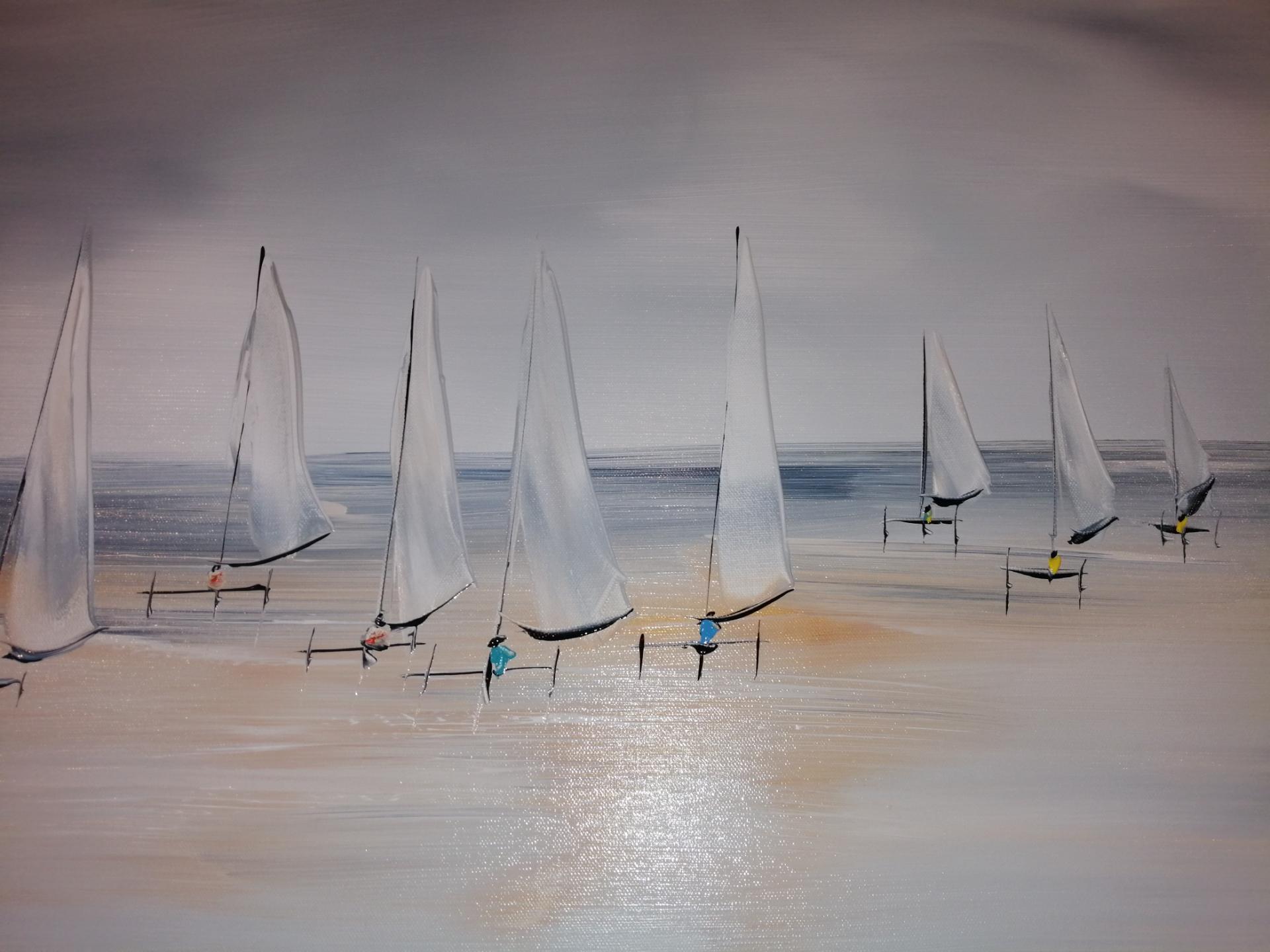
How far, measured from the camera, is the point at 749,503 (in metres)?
2.01

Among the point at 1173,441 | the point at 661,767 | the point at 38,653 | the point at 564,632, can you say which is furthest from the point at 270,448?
the point at 1173,441

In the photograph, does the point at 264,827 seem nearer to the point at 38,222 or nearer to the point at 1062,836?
the point at 38,222

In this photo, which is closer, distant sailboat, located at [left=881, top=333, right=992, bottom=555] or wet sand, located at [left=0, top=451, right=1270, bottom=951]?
wet sand, located at [left=0, top=451, right=1270, bottom=951]

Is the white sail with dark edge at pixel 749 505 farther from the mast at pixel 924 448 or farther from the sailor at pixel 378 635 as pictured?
the sailor at pixel 378 635

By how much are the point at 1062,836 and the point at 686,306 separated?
1.45 m

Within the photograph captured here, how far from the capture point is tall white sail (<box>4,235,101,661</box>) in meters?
1.97

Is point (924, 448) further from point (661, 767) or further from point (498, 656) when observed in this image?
point (498, 656)

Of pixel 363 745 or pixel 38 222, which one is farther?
pixel 38 222

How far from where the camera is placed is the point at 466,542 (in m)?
2.00

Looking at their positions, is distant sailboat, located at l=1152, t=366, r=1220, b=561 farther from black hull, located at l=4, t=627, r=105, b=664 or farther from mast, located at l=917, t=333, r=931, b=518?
black hull, located at l=4, t=627, r=105, b=664

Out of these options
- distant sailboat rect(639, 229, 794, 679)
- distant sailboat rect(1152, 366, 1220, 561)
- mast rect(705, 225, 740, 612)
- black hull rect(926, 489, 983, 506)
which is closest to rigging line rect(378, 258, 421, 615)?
distant sailboat rect(639, 229, 794, 679)

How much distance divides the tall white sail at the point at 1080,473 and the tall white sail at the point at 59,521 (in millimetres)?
2233

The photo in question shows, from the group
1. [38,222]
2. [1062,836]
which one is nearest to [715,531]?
[1062,836]

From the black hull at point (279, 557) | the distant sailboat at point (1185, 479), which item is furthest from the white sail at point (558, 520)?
the distant sailboat at point (1185, 479)
